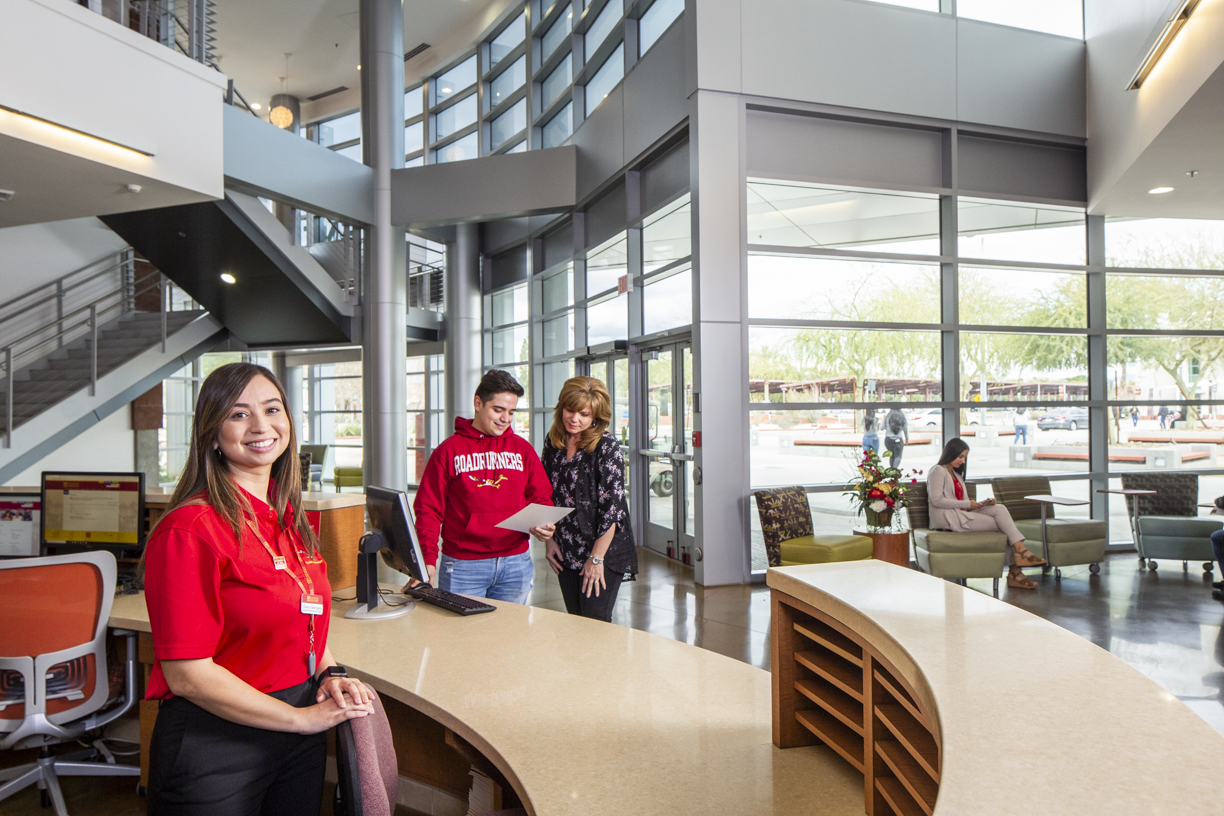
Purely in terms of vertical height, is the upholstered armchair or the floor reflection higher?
the upholstered armchair

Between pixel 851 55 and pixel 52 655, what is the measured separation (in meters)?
7.32

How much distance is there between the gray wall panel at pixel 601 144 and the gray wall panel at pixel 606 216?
212mm

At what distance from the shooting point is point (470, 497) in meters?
3.04

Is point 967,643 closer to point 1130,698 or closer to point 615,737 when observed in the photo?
point 1130,698

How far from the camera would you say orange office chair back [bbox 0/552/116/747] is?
285 cm

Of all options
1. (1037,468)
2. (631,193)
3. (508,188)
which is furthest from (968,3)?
(508,188)

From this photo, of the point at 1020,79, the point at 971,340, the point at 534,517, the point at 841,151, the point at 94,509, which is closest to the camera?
the point at 534,517

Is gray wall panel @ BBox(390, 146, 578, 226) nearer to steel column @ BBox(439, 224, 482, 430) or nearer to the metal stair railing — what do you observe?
steel column @ BBox(439, 224, 482, 430)

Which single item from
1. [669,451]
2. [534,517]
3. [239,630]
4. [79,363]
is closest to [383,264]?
[79,363]

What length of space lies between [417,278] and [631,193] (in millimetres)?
6209

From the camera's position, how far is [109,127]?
527 centimetres

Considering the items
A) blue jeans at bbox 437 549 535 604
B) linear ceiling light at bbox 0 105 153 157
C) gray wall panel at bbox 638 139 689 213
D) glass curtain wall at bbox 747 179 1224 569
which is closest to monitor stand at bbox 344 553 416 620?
blue jeans at bbox 437 549 535 604

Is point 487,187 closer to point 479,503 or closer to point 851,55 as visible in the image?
point 851,55

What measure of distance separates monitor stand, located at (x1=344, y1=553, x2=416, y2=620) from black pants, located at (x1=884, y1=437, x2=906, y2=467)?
574 cm
